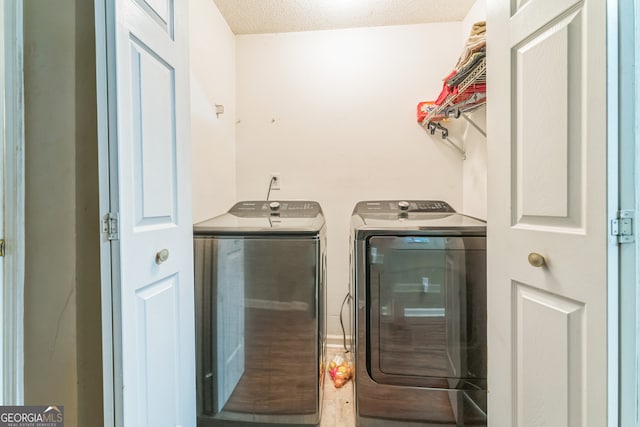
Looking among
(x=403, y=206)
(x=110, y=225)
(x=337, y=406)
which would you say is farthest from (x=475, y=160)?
(x=110, y=225)

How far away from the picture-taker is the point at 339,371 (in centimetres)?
183

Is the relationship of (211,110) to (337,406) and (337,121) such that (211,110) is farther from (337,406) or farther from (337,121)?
(337,406)

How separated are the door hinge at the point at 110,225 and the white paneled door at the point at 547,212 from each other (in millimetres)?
1224

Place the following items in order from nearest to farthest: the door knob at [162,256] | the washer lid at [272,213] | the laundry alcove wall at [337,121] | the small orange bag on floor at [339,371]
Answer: the door knob at [162,256]
the washer lid at [272,213]
the small orange bag on floor at [339,371]
the laundry alcove wall at [337,121]

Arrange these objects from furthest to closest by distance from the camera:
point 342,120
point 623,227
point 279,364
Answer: point 342,120
point 279,364
point 623,227

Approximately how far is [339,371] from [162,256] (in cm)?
143

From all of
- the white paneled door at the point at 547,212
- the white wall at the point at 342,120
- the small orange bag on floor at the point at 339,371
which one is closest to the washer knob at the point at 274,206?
the white wall at the point at 342,120

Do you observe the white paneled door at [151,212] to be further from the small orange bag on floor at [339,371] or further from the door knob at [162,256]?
the small orange bag on floor at [339,371]

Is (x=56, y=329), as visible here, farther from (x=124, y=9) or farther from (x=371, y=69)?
(x=371, y=69)

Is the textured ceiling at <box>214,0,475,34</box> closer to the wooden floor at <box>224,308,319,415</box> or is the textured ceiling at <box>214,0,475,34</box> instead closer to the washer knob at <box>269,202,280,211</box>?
the washer knob at <box>269,202,280,211</box>

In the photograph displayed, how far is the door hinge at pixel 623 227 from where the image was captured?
63 centimetres

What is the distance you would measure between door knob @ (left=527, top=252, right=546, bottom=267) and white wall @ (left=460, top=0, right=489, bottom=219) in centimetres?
105

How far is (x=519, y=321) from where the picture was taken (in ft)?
3.02

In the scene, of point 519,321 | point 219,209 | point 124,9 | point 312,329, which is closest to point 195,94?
point 219,209
